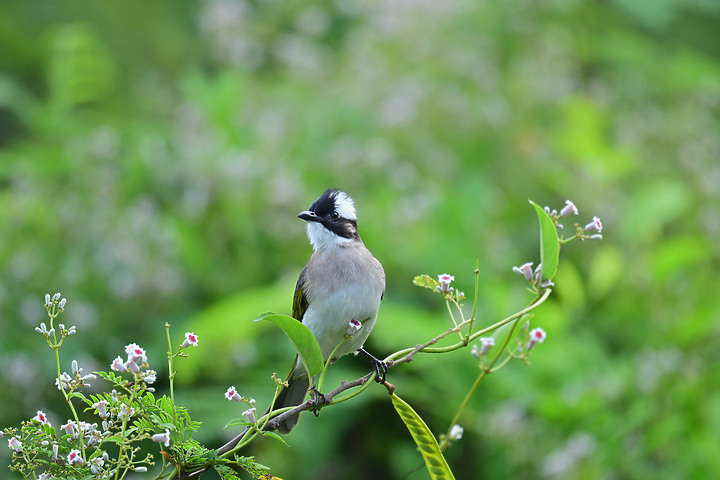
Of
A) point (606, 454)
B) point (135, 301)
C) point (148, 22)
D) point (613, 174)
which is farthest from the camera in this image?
point (148, 22)

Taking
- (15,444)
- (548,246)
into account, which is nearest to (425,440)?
(548,246)

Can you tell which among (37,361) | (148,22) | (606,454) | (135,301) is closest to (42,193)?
(135,301)

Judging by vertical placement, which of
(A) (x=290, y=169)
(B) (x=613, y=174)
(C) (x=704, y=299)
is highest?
(A) (x=290, y=169)

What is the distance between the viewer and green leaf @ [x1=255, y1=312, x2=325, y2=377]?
1.22 meters

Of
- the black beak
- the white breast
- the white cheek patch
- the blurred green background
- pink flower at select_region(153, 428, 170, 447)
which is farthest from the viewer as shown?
the blurred green background

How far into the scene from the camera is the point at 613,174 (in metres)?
5.56

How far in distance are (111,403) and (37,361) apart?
2898 millimetres

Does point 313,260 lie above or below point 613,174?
above

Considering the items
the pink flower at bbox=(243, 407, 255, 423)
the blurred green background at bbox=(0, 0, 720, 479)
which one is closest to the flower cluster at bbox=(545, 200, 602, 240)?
the pink flower at bbox=(243, 407, 255, 423)

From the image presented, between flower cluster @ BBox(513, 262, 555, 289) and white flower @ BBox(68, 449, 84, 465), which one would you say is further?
flower cluster @ BBox(513, 262, 555, 289)

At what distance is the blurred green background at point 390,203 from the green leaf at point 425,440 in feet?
7.50

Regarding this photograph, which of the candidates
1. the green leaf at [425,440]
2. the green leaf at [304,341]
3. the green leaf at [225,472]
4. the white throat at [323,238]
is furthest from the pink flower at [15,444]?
the white throat at [323,238]

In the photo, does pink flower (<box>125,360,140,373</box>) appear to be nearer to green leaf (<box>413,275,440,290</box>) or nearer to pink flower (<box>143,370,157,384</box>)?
pink flower (<box>143,370,157,384</box>)

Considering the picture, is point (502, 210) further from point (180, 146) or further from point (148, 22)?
point (148, 22)
